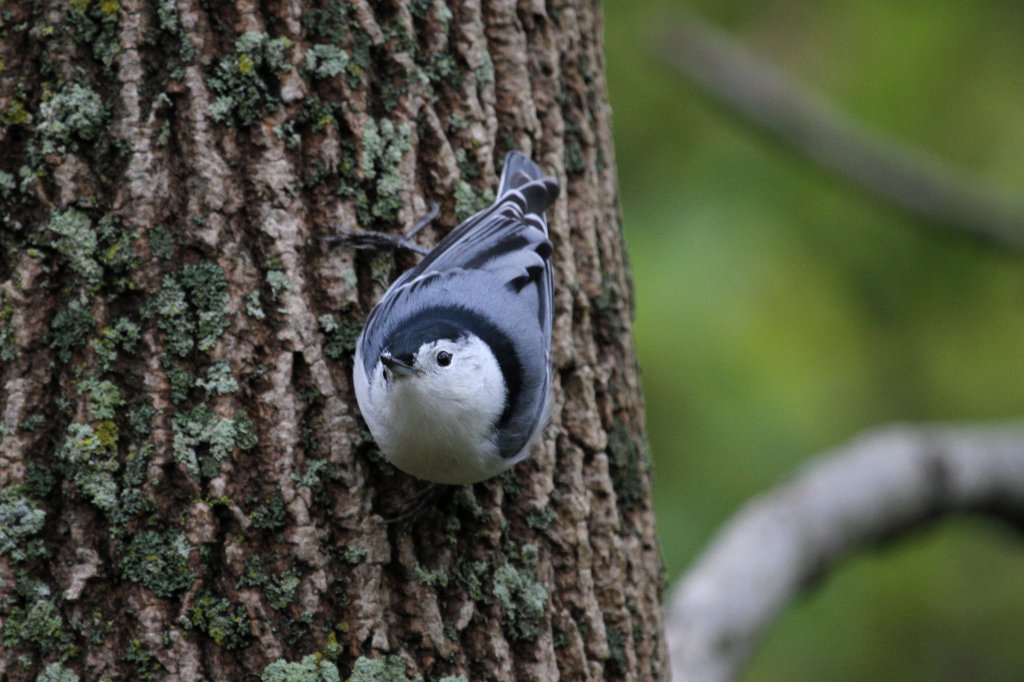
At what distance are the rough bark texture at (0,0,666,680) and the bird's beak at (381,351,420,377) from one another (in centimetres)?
12

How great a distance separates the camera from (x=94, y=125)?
65.7 inches

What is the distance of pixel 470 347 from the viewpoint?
1.86 meters

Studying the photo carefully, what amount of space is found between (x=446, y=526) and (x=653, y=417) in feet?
7.44

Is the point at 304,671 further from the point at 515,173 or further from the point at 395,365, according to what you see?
the point at 515,173

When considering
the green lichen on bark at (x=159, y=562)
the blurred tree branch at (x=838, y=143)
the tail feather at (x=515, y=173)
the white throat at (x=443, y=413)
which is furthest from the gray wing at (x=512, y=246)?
the blurred tree branch at (x=838, y=143)

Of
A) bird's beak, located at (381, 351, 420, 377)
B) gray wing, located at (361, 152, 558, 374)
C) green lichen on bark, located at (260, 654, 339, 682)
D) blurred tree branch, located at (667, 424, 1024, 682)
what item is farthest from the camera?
blurred tree branch, located at (667, 424, 1024, 682)

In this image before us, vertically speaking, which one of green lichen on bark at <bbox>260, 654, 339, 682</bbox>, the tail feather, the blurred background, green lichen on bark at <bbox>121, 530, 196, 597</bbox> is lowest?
green lichen on bark at <bbox>260, 654, 339, 682</bbox>

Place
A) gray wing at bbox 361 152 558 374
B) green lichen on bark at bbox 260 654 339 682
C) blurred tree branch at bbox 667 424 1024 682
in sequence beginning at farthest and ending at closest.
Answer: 1. blurred tree branch at bbox 667 424 1024 682
2. gray wing at bbox 361 152 558 374
3. green lichen on bark at bbox 260 654 339 682

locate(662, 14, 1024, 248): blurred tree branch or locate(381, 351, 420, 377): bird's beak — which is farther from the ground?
locate(662, 14, 1024, 248): blurred tree branch

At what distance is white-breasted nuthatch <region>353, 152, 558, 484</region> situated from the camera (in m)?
1.74

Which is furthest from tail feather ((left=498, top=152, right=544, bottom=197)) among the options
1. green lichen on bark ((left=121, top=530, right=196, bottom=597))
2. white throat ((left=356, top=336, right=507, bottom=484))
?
green lichen on bark ((left=121, top=530, right=196, bottom=597))

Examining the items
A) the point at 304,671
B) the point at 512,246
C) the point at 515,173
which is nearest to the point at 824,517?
the point at 512,246

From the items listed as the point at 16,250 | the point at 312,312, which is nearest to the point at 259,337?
the point at 312,312

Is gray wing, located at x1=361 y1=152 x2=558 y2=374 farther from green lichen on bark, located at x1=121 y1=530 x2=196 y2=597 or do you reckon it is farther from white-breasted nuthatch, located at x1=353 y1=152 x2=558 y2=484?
green lichen on bark, located at x1=121 y1=530 x2=196 y2=597
